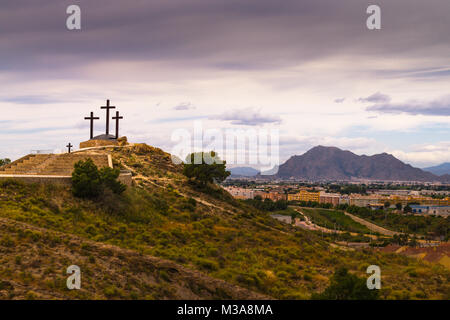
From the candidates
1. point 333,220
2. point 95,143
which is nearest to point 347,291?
point 95,143

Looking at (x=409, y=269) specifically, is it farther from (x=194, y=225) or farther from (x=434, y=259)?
(x=434, y=259)

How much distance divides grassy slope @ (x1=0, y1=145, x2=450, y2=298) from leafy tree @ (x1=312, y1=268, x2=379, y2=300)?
6.83ft

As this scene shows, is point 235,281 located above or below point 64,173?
below

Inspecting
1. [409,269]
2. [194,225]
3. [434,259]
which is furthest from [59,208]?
[434,259]

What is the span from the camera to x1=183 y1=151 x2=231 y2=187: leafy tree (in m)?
39.8

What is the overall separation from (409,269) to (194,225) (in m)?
13.0

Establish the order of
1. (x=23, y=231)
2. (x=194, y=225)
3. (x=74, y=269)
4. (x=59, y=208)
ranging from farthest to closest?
(x=194, y=225) → (x=59, y=208) → (x=23, y=231) → (x=74, y=269)

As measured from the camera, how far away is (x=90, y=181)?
25281 mm

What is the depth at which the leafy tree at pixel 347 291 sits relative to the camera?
49.7ft

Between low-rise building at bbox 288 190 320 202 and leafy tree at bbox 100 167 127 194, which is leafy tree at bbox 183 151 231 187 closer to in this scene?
leafy tree at bbox 100 167 127 194

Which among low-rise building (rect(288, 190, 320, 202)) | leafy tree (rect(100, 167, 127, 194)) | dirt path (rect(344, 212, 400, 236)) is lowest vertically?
dirt path (rect(344, 212, 400, 236))

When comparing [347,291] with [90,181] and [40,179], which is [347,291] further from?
[40,179]

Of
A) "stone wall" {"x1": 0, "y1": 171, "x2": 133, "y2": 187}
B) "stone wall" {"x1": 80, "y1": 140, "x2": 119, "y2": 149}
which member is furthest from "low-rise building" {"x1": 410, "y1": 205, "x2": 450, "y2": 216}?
"stone wall" {"x1": 0, "y1": 171, "x2": 133, "y2": 187}
